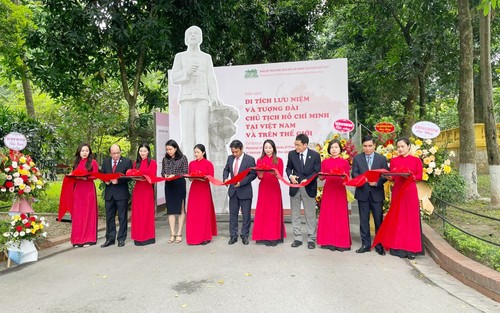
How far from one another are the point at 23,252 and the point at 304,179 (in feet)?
13.6

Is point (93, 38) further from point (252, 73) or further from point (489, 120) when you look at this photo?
point (489, 120)

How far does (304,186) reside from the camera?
623 centimetres

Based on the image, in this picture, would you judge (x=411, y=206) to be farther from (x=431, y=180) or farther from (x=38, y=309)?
(x=38, y=309)

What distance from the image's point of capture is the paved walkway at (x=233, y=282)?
3930mm

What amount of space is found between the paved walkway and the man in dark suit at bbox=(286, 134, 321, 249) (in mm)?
283

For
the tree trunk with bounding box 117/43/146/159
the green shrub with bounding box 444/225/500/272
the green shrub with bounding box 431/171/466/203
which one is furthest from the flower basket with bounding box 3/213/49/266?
the green shrub with bounding box 431/171/466/203

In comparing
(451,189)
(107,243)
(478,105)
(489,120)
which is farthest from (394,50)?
(107,243)

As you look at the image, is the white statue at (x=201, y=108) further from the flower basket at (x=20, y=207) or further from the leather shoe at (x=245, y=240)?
the flower basket at (x=20, y=207)

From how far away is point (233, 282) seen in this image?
4625mm

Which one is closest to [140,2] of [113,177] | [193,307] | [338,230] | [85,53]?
[85,53]

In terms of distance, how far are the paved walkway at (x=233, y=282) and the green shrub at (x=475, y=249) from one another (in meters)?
0.41

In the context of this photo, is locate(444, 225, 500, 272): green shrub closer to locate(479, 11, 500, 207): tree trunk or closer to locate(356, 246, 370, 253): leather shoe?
locate(356, 246, 370, 253): leather shoe

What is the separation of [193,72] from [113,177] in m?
3.23

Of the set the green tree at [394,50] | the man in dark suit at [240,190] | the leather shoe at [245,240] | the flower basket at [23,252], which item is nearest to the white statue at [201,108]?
the man in dark suit at [240,190]
